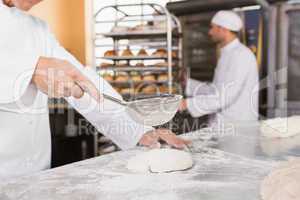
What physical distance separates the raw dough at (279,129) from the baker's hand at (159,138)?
1.42 ft

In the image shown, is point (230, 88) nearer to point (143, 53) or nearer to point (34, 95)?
point (143, 53)

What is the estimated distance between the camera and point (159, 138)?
1173 mm

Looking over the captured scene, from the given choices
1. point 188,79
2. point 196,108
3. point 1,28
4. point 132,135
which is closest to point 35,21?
point 1,28

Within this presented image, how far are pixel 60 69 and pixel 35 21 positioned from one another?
408mm

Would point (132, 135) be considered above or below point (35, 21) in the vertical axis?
below

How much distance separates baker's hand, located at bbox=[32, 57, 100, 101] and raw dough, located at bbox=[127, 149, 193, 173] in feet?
0.71

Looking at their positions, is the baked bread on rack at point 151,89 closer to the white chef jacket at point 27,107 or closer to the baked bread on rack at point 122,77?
the baked bread on rack at point 122,77

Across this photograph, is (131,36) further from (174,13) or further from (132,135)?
(132,135)

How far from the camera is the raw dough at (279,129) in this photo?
1.43 meters

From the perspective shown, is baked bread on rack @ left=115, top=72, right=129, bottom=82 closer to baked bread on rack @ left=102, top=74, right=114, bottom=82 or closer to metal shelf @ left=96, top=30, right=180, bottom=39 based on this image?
baked bread on rack @ left=102, top=74, right=114, bottom=82

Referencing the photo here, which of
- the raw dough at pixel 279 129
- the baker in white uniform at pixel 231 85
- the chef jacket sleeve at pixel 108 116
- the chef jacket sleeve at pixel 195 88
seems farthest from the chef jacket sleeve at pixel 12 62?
the chef jacket sleeve at pixel 195 88

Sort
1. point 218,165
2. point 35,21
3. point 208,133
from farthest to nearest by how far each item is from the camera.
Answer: point 208,133
point 35,21
point 218,165

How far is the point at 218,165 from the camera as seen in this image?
0.98 m

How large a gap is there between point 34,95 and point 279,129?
0.98 meters
